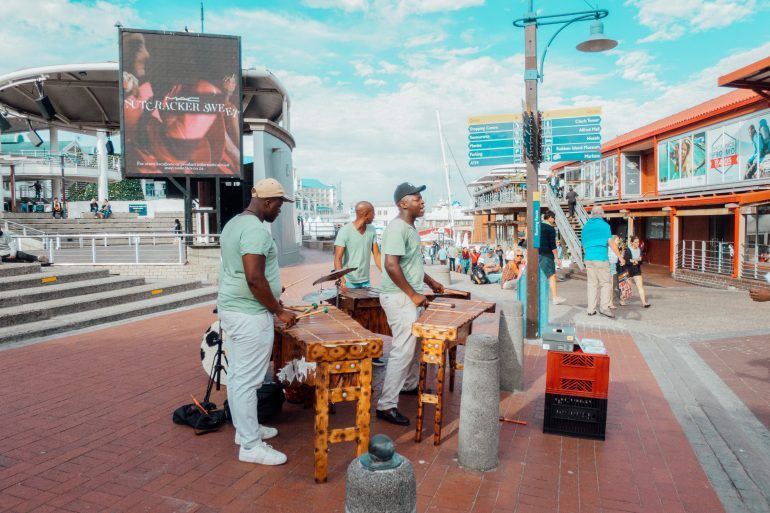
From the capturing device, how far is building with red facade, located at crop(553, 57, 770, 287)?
649 inches

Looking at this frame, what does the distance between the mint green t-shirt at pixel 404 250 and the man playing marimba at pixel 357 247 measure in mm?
1428

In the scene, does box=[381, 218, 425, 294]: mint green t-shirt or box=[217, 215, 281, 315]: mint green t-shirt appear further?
box=[381, 218, 425, 294]: mint green t-shirt

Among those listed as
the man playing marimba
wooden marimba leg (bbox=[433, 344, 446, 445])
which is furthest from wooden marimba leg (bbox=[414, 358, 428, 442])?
the man playing marimba

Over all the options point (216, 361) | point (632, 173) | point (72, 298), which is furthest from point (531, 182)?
point (632, 173)

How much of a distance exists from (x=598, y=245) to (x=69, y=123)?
2244 centimetres

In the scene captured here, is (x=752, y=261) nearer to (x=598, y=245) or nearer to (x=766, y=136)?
(x=766, y=136)

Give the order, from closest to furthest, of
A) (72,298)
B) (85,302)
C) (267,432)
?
(267,432), (85,302), (72,298)

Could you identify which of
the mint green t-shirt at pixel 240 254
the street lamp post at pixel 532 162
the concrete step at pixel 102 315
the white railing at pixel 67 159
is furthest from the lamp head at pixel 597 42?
the white railing at pixel 67 159

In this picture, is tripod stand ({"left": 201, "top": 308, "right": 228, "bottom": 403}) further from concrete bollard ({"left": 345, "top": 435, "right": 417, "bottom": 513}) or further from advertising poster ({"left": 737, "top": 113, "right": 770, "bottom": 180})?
advertising poster ({"left": 737, "top": 113, "right": 770, "bottom": 180})

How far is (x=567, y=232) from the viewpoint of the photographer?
2072 centimetres

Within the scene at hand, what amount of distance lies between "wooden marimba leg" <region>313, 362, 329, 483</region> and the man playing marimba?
264 cm

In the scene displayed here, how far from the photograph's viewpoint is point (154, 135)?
15.7m

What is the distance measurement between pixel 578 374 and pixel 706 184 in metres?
19.0

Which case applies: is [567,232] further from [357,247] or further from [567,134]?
[357,247]
